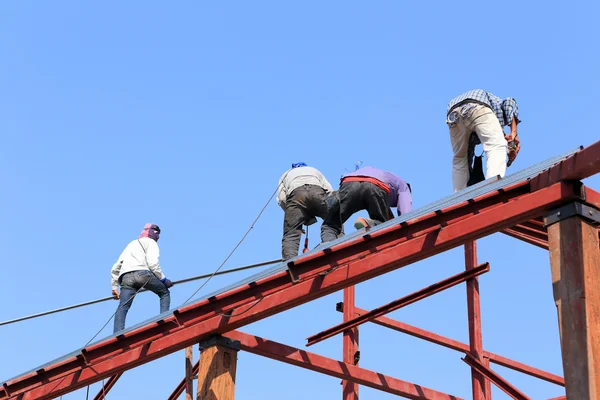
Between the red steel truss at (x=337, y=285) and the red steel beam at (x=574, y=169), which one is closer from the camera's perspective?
the red steel beam at (x=574, y=169)

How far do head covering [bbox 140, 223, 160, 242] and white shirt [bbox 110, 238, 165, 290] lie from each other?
16 cm

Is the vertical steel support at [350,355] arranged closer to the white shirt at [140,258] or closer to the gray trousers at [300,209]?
the gray trousers at [300,209]

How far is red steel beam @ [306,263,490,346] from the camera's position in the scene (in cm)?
1147

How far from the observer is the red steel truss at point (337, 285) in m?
8.12

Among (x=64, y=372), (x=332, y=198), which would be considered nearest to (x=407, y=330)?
(x=332, y=198)

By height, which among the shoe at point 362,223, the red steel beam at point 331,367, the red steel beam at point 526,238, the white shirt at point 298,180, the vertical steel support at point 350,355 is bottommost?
the red steel beam at point 331,367

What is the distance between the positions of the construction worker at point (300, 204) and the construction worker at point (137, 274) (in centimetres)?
275

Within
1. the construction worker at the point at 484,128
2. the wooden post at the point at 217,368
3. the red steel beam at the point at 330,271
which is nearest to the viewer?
the red steel beam at the point at 330,271

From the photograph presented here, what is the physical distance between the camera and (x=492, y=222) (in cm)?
845

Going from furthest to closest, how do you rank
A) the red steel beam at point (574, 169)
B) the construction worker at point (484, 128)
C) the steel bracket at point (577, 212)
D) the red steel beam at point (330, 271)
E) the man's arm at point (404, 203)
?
the man's arm at point (404, 203) → the construction worker at point (484, 128) → the red steel beam at point (330, 271) → the steel bracket at point (577, 212) → the red steel beam at point (574, 169)

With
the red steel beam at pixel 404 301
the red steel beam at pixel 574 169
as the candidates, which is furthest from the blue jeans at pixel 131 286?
the red steel beam at pixel 574 169

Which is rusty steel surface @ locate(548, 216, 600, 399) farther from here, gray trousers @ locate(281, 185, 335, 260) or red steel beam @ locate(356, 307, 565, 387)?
red steel beam @ locate(356, 307, 565, 387)

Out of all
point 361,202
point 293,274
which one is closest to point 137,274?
point 361,202

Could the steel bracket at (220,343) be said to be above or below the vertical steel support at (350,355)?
below
